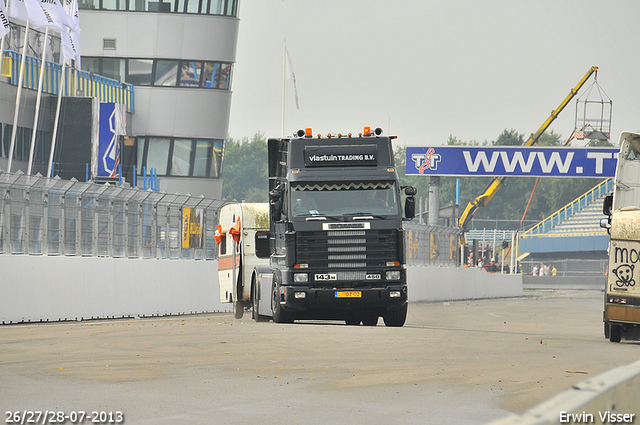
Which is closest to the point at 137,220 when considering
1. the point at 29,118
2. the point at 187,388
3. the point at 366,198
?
the point at 366,198

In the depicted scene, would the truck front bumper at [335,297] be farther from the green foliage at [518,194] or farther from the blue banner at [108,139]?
the green foliage at [518,194]

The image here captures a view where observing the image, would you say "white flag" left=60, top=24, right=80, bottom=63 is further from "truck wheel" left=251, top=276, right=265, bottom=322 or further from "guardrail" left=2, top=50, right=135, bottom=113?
"truck wheel" left=251, top=276, right=265, bottom=322

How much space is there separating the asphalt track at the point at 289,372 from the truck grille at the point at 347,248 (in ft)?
4.73

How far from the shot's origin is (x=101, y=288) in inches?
898

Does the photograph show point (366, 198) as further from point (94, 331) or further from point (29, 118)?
point (29, 118)

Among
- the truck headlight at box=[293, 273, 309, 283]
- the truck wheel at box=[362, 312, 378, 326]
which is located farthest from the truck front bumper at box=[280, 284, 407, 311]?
the truck wheel at box=[362, 312, 378, 326]

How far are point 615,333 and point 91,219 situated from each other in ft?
37.5

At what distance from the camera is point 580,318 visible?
2789 cm

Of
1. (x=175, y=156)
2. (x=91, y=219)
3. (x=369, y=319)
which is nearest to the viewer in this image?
(x=369, y=319)

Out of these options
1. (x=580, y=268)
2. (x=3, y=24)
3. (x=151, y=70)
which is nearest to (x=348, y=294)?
(x=3, y=24)

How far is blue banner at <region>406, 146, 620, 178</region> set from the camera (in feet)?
157

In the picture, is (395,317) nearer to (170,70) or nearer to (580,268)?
(170,70)

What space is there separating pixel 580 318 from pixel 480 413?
66.4 feet

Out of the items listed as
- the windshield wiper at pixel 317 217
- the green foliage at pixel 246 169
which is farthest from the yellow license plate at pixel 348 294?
the green foliage at pixel 246 169
